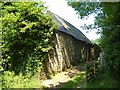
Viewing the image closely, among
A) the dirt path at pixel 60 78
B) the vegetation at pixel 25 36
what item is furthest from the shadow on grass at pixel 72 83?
the vegetation at pixel 25 36

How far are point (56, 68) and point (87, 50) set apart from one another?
8321mm

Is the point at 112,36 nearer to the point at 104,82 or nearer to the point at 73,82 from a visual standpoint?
the point at 104,82

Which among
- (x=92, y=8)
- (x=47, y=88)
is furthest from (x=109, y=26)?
(x=92, y=8)

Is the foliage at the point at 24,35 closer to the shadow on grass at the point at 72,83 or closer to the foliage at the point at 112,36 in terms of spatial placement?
the shadow on grass at the point at 72,83

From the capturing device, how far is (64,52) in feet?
59.6

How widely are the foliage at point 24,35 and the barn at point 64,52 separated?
118cm

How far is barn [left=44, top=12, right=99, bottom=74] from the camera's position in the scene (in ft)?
53.1

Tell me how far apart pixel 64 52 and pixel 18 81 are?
6.34 m

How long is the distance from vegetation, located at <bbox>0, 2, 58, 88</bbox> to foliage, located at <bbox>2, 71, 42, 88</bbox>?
1.29 ft

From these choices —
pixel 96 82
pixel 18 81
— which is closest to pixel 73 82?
pixel 96 82

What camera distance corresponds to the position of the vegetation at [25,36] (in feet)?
46.2

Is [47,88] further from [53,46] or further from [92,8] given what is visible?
[92,8]

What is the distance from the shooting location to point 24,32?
1455cm

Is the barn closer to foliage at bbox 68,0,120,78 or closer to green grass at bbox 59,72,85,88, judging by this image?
green grass at bbox 59,72,85,88
